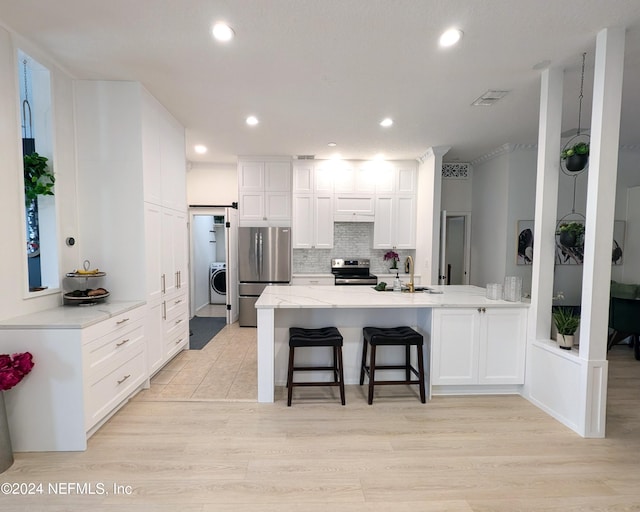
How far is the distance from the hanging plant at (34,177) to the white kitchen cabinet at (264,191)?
282 cm

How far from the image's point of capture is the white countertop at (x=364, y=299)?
2.55 m

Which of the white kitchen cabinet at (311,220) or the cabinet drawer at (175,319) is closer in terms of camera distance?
the cabinet drawer at (175,319)

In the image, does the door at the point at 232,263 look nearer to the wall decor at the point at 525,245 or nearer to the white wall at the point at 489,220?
the white wall at the point at 489,220

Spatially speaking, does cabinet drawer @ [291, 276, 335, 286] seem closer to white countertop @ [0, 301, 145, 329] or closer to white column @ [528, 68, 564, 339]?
white countertop @ [0, 301, 145, 329]

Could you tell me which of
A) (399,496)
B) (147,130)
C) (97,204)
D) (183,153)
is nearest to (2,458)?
(97,204)

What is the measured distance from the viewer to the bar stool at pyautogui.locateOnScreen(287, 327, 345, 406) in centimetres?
254

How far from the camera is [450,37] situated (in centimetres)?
206

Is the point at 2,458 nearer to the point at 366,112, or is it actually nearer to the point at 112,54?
the point at 112,54

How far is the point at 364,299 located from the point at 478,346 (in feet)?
3.46

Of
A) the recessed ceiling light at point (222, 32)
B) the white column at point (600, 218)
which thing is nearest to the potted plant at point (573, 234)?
the white column at point (600, 218)

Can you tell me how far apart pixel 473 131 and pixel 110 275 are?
431cm

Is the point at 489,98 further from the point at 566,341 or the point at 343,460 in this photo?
the point at 343,460

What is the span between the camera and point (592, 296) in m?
2.10

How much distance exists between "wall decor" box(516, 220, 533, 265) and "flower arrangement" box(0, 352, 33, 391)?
538 cm
